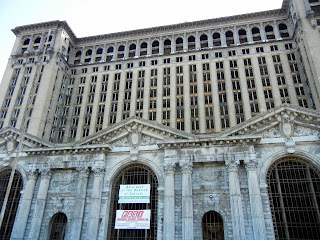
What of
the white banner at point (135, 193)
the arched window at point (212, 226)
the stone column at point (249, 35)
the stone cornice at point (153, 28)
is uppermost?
the stone cornice at point (153, 28)

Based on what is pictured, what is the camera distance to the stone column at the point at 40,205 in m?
28.4

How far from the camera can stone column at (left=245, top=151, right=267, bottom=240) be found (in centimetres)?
2395

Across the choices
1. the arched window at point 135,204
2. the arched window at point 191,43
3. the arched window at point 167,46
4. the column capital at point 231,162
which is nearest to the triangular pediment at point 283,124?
the column capital at point 231,162

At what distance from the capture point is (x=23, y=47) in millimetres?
72188

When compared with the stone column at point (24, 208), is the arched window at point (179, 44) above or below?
above

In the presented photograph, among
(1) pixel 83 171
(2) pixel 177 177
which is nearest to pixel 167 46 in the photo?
(1) pixel 83 171

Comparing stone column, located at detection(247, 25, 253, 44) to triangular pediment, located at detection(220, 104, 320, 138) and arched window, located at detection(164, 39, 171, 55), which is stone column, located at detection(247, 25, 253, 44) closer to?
arched window, located at detection(164, 39, 171, 55)

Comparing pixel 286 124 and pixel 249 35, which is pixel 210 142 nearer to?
pixel 286 124

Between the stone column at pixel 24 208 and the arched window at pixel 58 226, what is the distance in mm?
2971

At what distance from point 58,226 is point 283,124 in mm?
27828

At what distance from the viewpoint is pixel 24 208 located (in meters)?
29.8

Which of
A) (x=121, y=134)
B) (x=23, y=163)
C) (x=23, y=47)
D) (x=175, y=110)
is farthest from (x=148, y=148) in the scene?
(x=23, y=47)

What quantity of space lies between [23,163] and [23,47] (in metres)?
51.3

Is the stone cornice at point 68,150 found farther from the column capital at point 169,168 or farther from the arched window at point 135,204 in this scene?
the column capital at point 169,168
